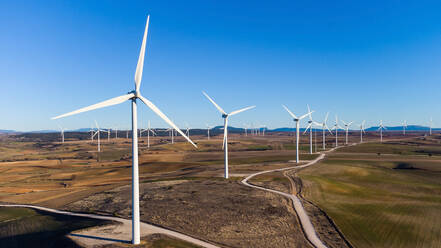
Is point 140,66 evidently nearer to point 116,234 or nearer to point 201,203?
point 116,234

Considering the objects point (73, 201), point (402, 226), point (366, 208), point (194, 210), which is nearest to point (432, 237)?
point (402, 226)

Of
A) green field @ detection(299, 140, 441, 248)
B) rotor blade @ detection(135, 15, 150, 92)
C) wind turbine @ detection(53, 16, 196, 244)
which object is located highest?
rotor blade @ detection(135, 15, 150, 92)

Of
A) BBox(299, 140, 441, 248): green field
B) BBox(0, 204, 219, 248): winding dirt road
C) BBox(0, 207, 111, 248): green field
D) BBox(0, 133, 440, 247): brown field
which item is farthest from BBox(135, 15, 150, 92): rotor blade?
BBox(299, 140, 441, 248): green field

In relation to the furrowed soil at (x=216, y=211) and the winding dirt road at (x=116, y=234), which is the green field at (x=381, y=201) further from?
the winding dirt road at (x=116, y=234)

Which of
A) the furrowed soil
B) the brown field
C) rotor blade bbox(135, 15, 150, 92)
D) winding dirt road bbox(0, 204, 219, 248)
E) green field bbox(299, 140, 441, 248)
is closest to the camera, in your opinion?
rotor blade bbox(135, 15, 150, 92)

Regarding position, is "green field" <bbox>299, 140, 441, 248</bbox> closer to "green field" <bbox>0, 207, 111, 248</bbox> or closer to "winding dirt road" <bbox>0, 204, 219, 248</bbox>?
"winding dirt road" <bbox>0, 204, 219, 248</bbox>

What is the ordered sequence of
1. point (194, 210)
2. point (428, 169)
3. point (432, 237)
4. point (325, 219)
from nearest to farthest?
1. point (432, 237)
2. point (325, 219)
3. point (194, 210)
4. point (428, 169)

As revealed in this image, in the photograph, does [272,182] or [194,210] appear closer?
[194,210]

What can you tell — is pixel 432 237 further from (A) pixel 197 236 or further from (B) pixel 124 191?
(B) pixel 124 191
